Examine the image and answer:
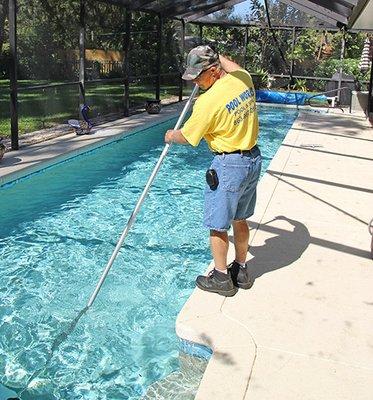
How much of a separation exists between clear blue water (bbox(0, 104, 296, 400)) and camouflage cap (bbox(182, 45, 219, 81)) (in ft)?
5.29

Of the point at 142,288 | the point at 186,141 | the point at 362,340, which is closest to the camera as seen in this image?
the point at 362,340

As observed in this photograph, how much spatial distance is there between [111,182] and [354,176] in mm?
3192

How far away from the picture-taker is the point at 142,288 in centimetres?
391

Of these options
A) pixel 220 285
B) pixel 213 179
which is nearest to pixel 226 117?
pixel 213 179

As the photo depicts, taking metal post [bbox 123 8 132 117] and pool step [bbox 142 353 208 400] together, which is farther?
metal post [bbox 123 8 132 117]

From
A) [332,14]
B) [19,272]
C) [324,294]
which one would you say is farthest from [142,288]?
[332,14]

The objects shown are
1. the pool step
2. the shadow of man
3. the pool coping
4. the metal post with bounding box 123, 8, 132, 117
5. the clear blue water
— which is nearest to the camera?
the pool step

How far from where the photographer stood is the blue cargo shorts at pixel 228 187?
2.95 meters

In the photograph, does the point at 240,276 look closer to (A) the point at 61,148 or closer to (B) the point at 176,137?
(B) the point at 176,137

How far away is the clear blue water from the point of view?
115 inches

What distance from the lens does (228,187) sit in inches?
116

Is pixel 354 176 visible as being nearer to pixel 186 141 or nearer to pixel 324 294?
pixel 324 294

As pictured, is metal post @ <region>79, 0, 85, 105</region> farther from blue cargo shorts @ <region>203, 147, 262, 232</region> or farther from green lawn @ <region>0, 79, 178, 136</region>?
blue cargo shorts @ <region>203, 147, 262, 232</region>

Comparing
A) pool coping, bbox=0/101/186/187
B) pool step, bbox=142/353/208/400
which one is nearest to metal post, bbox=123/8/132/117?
pool coping, bbox=0/101/186/187
